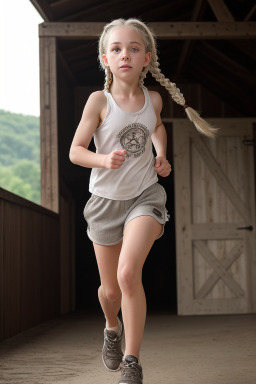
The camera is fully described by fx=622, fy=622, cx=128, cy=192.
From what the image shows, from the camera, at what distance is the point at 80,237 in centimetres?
1102

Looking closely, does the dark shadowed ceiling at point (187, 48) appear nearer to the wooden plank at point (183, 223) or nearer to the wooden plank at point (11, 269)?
Answer: the wooden plank at point (183, 223)

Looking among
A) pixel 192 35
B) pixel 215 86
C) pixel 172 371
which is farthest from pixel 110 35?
pixel 215 86

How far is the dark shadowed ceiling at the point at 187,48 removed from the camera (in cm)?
762

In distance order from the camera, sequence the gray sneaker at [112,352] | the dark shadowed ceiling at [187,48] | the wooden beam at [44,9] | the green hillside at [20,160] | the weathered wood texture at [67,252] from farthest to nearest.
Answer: the green hillside at [20,160]
the weathered wood texture at [67,252]
the dark shadowed ceiling at [187,48]
the wooden beam at [44,9]
the gray sneaker at [112,352]

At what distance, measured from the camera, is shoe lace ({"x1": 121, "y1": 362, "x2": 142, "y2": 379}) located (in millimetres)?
2344

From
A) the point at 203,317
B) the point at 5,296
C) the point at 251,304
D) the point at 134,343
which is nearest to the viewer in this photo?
the point at 134,343

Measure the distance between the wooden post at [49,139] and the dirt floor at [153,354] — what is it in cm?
161

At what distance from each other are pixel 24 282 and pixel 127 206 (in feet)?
10.2

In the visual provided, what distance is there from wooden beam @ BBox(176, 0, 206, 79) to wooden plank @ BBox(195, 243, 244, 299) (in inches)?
123

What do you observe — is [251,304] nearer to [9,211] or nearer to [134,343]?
[9,211]

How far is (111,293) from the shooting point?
9.03 feet

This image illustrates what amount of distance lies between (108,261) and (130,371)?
1.68ft

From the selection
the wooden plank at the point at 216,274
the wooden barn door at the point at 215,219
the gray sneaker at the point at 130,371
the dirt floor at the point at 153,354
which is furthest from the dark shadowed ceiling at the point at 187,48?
the gray sneaker at the point at 130,371

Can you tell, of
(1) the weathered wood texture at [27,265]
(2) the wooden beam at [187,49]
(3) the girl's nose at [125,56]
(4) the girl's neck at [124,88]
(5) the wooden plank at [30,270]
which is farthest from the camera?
(2) the wooden beam at [187,49]
